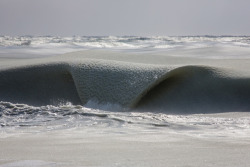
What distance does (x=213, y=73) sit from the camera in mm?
3637

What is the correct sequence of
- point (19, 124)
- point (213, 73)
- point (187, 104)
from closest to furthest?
point (19, 124)
point (187, 104)
point (213, 73)

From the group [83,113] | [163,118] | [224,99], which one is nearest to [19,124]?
[83,113]

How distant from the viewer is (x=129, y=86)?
3416 mm

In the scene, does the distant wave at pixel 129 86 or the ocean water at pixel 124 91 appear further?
the distant wave at pixel 129 86

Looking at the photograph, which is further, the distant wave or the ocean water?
the distant wave

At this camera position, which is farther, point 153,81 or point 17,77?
point 17,77

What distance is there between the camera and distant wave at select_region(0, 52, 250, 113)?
3.37m

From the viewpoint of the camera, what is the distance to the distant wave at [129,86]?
3367 millimetres

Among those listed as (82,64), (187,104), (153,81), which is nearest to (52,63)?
(82,64)

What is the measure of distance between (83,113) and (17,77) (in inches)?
43.7

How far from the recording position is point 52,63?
12.4 feet

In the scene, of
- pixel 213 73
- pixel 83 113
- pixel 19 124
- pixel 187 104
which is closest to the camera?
pixel 19 124

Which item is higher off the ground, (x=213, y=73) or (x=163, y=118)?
(x=213, y=73)

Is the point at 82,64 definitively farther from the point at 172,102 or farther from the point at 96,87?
the point at 172,102
